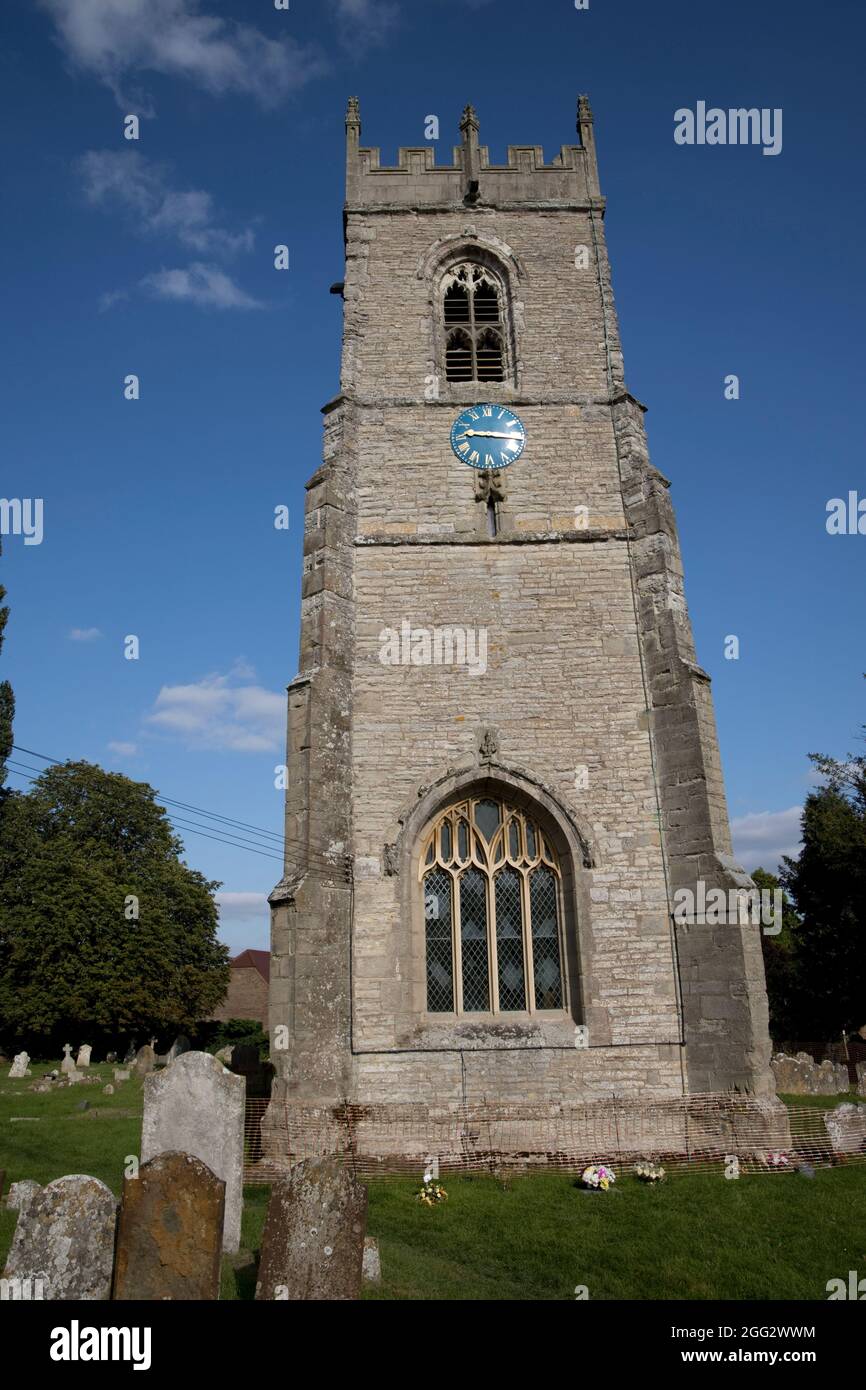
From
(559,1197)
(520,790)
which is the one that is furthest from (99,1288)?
(520,790)

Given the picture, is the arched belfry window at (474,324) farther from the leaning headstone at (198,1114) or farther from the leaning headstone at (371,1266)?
the leaning headstone at (371,1266)

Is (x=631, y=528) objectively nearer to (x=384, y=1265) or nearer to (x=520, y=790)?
(x=520, y=790)

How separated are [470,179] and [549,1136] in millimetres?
16987

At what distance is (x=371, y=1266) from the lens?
6.55 meters

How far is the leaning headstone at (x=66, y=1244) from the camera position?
5.64 meters

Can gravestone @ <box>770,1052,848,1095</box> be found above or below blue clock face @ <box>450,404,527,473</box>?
below

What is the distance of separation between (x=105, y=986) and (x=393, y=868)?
23.1m

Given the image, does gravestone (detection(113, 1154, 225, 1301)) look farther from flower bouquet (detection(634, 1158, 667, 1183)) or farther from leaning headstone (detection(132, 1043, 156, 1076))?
leaning headstone (detection(132, 1043, 156, 1076))

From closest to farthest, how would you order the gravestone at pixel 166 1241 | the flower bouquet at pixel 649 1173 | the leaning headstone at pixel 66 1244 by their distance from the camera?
the gravestone at pixel 166 1241 < the leaning headstone at pixel 66 1244 < the flower bouquet at pixel 649 1173

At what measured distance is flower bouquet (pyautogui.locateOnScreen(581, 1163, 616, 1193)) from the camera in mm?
9688

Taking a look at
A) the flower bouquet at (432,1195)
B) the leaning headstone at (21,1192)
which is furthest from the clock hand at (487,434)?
the leaning headstone at (21,1192)

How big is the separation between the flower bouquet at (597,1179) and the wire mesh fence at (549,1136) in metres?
0.95

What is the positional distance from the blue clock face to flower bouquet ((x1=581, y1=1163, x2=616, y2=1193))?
10.4 m

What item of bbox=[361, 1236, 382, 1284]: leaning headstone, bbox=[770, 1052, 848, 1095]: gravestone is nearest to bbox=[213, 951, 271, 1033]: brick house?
bbox=[770, 1052, 848, 1095]: gravestone
